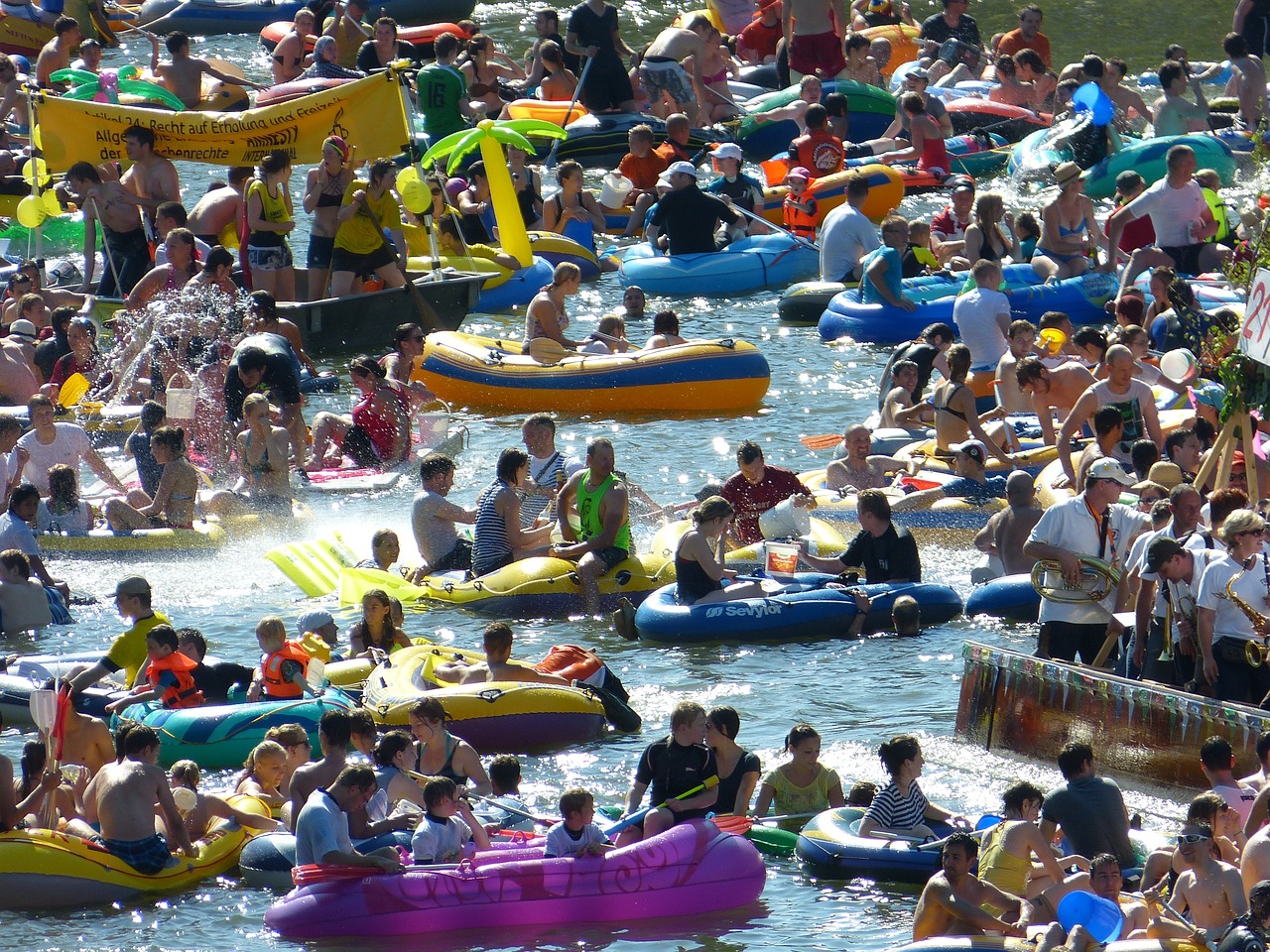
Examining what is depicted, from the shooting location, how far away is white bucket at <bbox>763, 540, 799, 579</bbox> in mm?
12641

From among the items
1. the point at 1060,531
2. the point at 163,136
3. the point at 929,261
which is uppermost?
the point at 163,136

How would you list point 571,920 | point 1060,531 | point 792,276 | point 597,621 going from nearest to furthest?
point 571,920
point 1060,531
point 597,621
point 792,276

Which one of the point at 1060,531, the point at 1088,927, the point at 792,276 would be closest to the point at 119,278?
the point at 792,276

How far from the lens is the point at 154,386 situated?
16.4 meters

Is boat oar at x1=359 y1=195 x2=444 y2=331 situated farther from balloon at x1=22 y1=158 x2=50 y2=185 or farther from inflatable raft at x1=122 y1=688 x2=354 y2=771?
inflatable raft at x1=122 y1=688 x2=354 y2=771

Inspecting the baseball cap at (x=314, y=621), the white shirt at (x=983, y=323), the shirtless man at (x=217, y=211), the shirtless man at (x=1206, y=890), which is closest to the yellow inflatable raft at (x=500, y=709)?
the baseball cap at (x=314, y=621)

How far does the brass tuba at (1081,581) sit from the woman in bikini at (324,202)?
350 inches

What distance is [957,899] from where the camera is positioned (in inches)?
316

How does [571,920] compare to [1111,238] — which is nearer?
[571,920]

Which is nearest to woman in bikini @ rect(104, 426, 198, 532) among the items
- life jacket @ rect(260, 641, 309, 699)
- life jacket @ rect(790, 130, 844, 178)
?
life jacket @ rect(260, 641, 309, 699)

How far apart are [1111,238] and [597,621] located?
739 centimetres

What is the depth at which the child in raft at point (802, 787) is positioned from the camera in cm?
976

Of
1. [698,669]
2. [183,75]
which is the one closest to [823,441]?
[698,669]

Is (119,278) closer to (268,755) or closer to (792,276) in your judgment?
(792,276)
